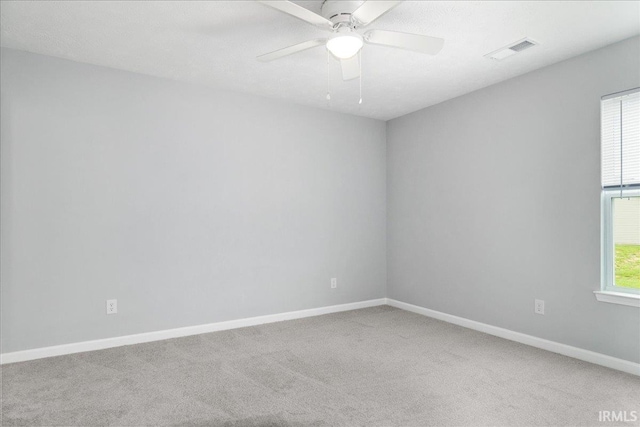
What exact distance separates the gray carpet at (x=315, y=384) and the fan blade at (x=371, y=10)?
2.23m

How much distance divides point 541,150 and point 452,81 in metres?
1.03

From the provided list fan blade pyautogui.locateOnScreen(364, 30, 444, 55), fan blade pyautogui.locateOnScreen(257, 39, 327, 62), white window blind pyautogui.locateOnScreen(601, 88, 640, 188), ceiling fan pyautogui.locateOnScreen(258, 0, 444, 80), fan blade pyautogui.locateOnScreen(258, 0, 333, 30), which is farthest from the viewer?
white window blind pyautogui.locateOnScreen(601, 88, 640, 188)

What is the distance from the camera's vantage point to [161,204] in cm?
354

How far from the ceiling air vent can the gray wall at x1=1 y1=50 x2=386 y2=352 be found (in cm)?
204

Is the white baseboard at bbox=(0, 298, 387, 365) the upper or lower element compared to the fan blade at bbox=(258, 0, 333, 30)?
lower

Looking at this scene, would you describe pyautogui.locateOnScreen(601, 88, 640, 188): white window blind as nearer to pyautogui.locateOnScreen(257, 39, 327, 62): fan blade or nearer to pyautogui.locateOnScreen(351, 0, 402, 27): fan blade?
pyautogui.locateOnScreen(351, 0, 402, 27): fan blade

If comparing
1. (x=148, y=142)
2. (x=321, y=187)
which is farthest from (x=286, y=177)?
(x=148, y=142)

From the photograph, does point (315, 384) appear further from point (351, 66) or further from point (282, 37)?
Result: point (282, 37)

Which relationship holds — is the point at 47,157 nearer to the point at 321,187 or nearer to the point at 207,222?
the point at 207,222

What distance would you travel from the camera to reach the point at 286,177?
428cm

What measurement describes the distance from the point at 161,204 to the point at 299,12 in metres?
2.30

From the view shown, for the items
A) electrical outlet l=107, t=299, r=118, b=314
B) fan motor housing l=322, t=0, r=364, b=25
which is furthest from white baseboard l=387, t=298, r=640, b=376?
electrical outlet l=107, t=299, r=118, b=314

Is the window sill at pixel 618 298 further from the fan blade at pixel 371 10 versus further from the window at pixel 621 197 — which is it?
the fan blade at pixel 371 10
